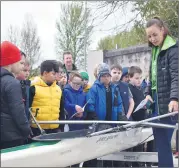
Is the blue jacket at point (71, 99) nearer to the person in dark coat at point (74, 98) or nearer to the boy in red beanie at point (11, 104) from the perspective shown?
the person in dark coat at point (74, 98)

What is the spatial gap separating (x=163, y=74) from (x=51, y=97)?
145 cm

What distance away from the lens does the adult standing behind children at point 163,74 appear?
386 centimetres

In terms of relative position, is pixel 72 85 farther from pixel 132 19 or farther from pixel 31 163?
pixel 132 19

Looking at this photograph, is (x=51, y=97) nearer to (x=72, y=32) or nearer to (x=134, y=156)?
(x=134, y=156)

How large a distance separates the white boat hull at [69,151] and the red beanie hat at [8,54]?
89 centimetres

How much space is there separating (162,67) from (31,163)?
1.62 meters

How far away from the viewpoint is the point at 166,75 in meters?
3.87

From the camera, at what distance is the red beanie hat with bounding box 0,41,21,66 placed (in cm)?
373

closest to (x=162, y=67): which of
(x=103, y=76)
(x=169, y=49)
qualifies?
(x=169, y=49)

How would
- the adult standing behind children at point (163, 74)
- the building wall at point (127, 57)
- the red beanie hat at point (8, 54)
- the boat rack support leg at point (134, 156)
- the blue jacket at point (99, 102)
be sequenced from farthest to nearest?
the building wall at point (127, 57) → the blue jacket at point (99, 102) → the boat rack support leg at point (134, 156) → the adult standing behind children at point (163, 74) → the red beanie hat at point (8, 54)

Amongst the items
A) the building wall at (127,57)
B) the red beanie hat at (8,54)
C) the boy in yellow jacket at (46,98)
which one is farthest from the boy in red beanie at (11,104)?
the building wall at (127,57)

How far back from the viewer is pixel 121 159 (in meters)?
4.75

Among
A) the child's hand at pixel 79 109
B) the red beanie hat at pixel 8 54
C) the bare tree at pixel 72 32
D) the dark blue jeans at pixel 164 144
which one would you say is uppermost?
the bare tree at pixel 72 32

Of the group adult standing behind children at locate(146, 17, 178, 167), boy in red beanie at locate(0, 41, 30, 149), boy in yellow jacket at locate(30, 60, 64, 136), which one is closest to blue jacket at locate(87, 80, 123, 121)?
boy in yellow jacket at locate(30, 60, 64, 136)
